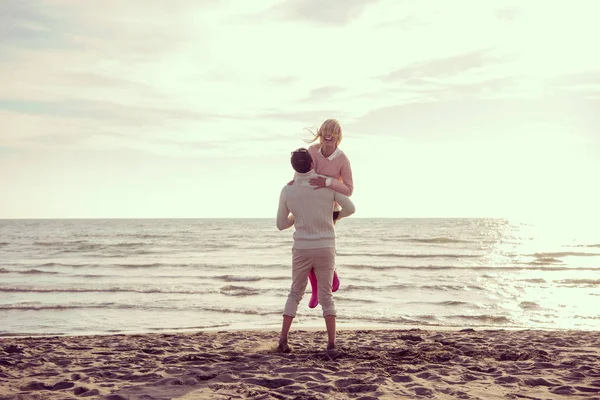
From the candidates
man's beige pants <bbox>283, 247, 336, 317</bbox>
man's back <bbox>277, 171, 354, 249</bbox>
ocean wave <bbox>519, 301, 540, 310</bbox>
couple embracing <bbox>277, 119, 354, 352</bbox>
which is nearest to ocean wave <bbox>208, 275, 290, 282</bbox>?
ocean wave <bbox>519, 301, 540, 310</bbox>

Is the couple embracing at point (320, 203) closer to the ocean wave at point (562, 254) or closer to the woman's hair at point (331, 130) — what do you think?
the woman's hair at point (331, 130)

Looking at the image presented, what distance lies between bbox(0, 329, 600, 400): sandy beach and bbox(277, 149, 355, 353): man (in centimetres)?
77

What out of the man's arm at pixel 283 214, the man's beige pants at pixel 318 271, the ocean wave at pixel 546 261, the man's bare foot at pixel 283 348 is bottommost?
the ocean wave at pixel 546 261

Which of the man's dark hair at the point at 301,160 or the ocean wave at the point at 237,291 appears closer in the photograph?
the man's dark hair at the point at 301,160

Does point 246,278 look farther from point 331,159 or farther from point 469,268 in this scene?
point 331,159

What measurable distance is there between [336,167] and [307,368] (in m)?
1.93

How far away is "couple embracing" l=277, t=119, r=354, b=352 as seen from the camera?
5309 mm

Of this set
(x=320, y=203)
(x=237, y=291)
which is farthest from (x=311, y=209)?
(x=237, y=291)

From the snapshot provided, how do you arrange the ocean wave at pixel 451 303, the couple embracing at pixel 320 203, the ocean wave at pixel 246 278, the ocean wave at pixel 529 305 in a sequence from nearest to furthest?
the couple embracing at pixel 320 203
the ocean wave at pixel 529 305
the ocean wave at pixel 451 303
the ocean wave at pixel 246 278

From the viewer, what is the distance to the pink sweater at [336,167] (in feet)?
17.5

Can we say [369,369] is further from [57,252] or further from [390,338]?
[57,252]

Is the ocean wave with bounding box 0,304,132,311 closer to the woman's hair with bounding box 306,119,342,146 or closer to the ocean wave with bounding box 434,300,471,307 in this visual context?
the ocean wave with bounding box 434,300,471,307

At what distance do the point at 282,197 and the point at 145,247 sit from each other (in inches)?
1055

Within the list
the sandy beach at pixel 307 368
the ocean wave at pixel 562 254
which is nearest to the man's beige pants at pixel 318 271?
the sandy beach at pixel 307 368
